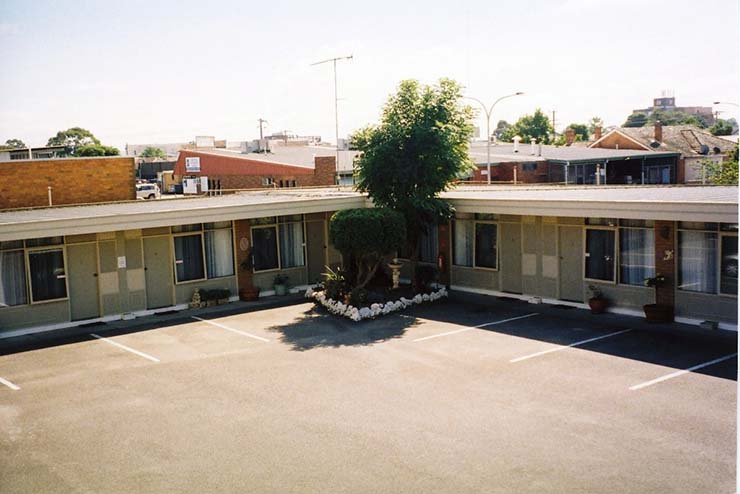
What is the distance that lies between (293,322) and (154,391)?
537 cm

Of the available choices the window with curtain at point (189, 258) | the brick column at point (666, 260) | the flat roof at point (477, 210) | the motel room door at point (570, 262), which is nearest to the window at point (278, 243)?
the flat roof at point (477, 210)

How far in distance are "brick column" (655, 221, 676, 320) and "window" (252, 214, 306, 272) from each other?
34.3 ft

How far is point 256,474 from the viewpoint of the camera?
888cm

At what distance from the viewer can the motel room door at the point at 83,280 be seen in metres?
17.9

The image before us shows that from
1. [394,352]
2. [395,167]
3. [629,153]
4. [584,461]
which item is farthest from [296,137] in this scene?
[584,461]

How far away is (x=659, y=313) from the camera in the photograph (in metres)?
15.7

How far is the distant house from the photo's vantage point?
51.4 meters

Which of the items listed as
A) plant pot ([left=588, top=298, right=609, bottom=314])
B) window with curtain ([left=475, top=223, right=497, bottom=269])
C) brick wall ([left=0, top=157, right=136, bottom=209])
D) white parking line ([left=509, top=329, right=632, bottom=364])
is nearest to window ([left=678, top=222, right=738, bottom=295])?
plant pot ([left=588, top=298, right=609, bottom=314])

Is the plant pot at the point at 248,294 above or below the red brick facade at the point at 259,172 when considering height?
below

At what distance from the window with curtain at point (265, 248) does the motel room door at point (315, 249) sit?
1.13 m

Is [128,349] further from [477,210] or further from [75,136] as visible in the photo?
[75,136]

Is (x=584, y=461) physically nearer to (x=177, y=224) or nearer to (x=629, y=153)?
(x=177, y=224)

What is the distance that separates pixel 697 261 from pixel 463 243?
6.93 meters

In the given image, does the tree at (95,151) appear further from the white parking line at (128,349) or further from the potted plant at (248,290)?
the white parking line at (128,349)
